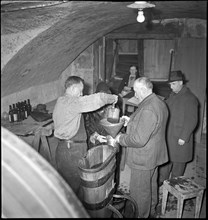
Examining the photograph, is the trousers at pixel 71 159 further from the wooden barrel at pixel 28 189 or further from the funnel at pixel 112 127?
the wooden barrel at pixel 28 189

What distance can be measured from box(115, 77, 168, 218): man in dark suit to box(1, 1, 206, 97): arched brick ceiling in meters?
1.40

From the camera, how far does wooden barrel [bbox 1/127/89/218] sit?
124cm

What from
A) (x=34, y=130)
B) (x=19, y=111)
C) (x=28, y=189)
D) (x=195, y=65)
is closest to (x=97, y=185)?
(x=28, y=189)

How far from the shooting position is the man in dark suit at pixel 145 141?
337 cm

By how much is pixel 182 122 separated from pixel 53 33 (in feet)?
8.88

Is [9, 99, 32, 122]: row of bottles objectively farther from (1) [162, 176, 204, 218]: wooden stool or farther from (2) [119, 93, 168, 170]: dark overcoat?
(1) [162, 176, 204, 218]: wooden stool

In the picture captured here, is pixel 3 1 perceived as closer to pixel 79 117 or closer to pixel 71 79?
pixel 71 79

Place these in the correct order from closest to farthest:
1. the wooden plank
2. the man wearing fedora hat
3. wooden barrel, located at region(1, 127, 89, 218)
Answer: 1. wooden barrel, located at region(1, 127, 89, 218)
2. the man wearing fedora hat
3. the wooden plank

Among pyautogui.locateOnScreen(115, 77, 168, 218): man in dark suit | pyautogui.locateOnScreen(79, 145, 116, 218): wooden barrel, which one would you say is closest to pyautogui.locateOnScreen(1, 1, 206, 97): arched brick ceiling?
pyautogui.locateOnScreen(115, 77, 168, 218): man in dark suit

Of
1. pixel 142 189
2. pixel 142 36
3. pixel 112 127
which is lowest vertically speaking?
pixel 142 189

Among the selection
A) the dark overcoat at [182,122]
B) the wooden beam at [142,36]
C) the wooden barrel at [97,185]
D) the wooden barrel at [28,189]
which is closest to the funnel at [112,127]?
the wooden barrel at [97,185]

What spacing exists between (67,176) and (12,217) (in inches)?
119

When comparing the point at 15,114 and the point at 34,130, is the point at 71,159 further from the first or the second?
the point at 15,114

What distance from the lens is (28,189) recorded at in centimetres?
125
